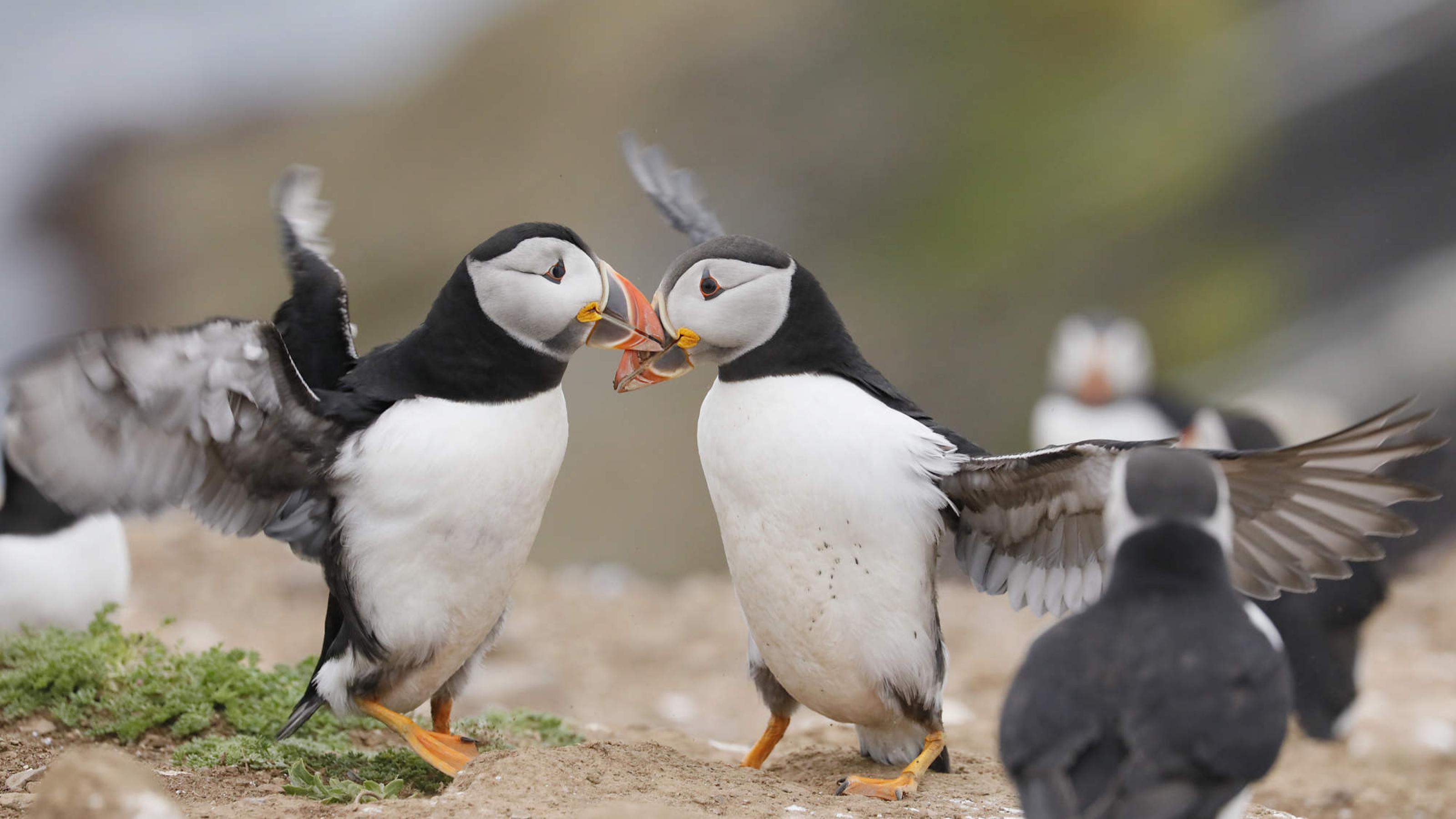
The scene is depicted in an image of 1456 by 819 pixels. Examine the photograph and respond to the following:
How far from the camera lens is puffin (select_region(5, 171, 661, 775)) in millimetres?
4184

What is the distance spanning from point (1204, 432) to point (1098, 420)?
123 inches

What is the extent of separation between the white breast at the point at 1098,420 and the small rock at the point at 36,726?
8.48 m

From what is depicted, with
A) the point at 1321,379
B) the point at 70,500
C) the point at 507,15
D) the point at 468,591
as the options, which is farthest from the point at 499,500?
the point at 507,15

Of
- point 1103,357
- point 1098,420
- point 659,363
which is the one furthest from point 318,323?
point 1103,357

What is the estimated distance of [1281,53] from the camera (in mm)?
16453

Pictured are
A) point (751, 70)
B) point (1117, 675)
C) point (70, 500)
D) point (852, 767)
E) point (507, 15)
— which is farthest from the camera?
point (507, 15)

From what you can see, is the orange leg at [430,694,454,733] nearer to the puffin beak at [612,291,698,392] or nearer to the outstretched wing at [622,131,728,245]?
the puffin beak at [612,291,698,392]

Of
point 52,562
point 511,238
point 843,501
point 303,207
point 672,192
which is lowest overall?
point 52,562

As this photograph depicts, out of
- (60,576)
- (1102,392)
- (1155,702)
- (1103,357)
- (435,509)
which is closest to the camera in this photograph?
(1155,702)

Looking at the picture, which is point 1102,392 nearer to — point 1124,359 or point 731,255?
point 1124,359

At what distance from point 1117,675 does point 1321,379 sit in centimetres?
1307

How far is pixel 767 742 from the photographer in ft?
16.6

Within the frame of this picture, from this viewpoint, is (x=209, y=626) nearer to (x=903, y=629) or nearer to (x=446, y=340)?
(x=446, y=340)

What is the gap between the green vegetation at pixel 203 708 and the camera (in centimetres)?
478
